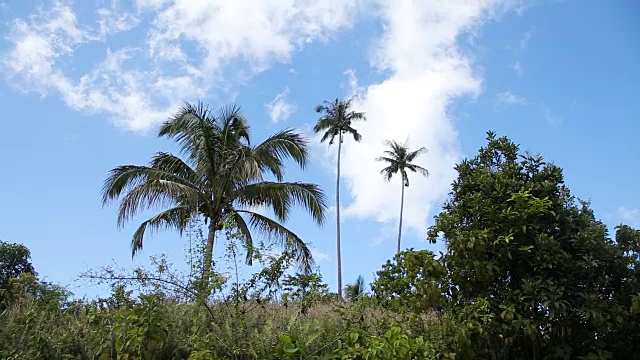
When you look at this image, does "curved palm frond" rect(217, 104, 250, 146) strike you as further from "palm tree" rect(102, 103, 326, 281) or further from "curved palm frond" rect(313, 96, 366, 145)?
"curved palm frond" rect(313, 96, 366, 145)

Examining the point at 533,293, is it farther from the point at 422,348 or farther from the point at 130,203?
the point at 130,203

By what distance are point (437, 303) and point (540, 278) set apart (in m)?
1.19

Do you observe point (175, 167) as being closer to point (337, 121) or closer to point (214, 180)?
point (214, 180)

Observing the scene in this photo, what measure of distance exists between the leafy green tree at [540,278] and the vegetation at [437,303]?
2 centimetres

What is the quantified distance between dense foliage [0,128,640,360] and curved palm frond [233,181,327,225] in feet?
26.9

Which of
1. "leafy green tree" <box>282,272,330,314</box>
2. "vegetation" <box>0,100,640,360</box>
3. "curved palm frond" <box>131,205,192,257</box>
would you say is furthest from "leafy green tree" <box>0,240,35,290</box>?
"leafy green tree" <box>282,272,330,314</box>

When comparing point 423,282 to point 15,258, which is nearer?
point 423,282

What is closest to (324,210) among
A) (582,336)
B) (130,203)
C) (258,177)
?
(258,177)

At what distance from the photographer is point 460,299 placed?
22.6ft

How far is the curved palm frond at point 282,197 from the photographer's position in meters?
16.1

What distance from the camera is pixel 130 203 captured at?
15320 millimetres

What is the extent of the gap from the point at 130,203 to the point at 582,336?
11658mm

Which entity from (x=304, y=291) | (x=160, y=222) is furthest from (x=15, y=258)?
(x=304, y=291)

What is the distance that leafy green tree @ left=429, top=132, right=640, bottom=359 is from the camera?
641cm
